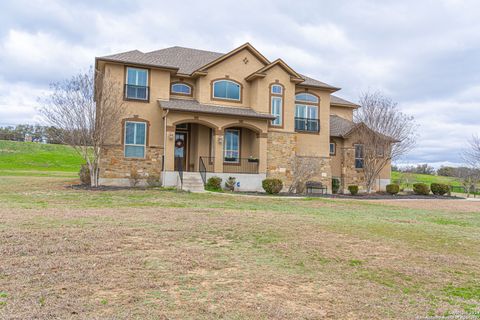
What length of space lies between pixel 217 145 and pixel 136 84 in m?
5.65

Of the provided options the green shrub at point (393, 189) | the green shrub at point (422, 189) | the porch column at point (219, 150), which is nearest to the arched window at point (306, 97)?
the porch column at point (219, 150)

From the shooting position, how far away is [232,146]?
23.8m

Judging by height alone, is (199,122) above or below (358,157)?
above

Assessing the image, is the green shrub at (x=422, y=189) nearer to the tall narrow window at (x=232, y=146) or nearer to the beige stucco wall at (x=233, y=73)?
the tall narrow window at (x=232, y=146)

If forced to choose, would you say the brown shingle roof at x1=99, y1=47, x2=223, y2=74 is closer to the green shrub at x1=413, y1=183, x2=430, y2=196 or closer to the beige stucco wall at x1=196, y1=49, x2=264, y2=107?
the beige stucco wall at x1=196, y1=49, x2=264, y2=107

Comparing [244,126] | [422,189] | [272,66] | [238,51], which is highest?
[238,51]

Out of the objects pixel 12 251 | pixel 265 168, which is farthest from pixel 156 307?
pixel 265 168

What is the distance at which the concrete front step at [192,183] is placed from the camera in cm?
1959

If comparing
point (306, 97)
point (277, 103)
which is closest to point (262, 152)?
point (277, 103)

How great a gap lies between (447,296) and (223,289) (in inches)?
112

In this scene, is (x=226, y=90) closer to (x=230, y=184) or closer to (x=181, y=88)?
(x=181, y=88)

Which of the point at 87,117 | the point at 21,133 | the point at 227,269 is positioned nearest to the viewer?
the point at 227,269

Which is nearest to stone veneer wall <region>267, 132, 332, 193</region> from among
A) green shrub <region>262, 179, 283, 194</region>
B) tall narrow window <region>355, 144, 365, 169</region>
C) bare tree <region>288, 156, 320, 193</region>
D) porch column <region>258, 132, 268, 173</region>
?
bare tree <region>288, 156, 320, 193</region>

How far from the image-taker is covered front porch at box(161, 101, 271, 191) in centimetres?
2105
